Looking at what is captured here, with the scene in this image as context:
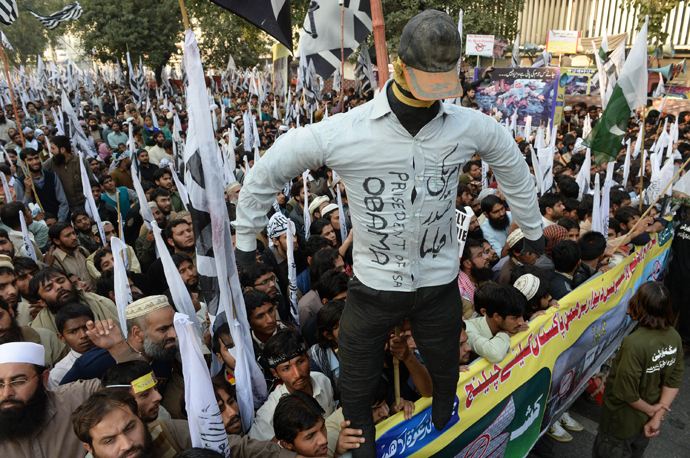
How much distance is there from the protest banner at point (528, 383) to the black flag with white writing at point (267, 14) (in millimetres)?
2204

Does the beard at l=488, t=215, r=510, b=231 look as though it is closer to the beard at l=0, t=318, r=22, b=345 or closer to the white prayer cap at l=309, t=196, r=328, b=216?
the white prayer cap at l=309, t=196, r=328, b=216

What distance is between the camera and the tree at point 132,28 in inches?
995

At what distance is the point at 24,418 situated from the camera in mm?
2096

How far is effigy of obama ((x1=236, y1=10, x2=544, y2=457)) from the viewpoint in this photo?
1628 millimetres

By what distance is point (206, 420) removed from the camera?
1.91m

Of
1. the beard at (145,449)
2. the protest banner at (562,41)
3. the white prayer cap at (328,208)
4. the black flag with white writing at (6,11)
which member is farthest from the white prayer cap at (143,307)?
the protest banner at (562,41)

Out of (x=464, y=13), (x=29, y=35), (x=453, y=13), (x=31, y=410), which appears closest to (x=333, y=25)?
(x=31, y=410)

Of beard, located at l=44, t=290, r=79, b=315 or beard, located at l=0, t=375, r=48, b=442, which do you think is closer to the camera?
beard, located at l=0, t=375, r=48, b=442

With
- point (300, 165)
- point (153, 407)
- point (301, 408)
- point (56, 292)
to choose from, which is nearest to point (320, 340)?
point (301, 408)

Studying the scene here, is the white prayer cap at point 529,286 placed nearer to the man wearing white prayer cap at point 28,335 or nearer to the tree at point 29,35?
the man wearing white prayer cap at point 28,335

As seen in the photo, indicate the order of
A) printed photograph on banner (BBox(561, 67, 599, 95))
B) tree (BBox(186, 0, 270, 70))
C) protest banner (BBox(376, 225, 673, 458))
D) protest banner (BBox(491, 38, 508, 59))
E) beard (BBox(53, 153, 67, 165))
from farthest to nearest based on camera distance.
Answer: tree (BBox(186, 0, 270, 70)) → protest banner (BBox(491, 38, 508, 59)) → printed photograph on banner (BBox(561, 67, 599, 95)) → beard (BBox(53, 153, 67, 165)) → protest banner (BBox(376, 225, 673, 458))

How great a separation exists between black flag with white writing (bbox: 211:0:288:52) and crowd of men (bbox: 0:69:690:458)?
1542 millimetres

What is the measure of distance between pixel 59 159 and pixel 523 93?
10983 mm

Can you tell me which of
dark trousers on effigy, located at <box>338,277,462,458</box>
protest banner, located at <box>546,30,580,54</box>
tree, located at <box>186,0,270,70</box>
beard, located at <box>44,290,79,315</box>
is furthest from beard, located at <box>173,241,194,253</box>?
protest banner, located at <box>546,30,580,54</box>
